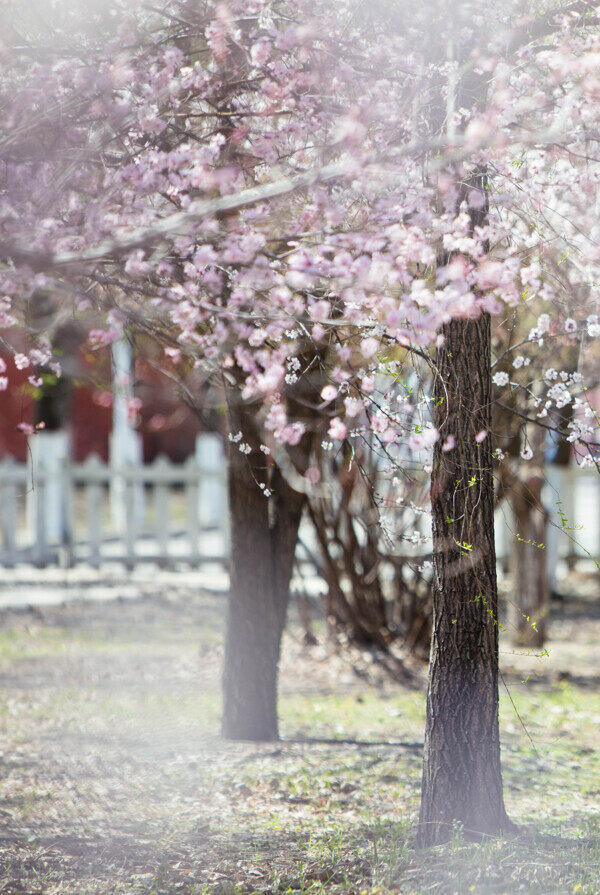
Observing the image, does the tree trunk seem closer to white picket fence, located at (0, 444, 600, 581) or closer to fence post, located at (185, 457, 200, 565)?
white picket fence, located at (0, 444, 600, 581)

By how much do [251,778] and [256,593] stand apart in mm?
1032

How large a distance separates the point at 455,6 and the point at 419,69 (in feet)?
0.94

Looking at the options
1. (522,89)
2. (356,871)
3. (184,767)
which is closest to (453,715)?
(356,871)

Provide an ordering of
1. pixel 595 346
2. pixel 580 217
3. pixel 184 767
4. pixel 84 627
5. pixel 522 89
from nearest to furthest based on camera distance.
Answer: pixel 522 89, pixel 580 217, pixel 184 767, pixel 595 346, pixel 84 627

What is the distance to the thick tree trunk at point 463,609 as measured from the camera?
398 cm

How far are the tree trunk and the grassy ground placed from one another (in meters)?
0.22

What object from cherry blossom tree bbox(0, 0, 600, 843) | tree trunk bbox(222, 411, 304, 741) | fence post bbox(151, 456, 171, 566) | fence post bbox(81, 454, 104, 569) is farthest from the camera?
fence post bbox(151, 456, 171, 566)

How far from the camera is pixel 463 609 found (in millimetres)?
4016

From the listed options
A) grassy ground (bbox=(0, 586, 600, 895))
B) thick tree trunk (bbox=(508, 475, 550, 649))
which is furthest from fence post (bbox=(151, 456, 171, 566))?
thick tree trunk (bbox=(508, 475, 550, 649))

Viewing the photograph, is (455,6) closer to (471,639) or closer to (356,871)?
(471,639)

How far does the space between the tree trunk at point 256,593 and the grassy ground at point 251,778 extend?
0.73ft

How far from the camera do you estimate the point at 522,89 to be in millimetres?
4223

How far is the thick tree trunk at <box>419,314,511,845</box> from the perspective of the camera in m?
3.98

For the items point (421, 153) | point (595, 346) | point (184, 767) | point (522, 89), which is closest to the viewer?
point (421, 153)
